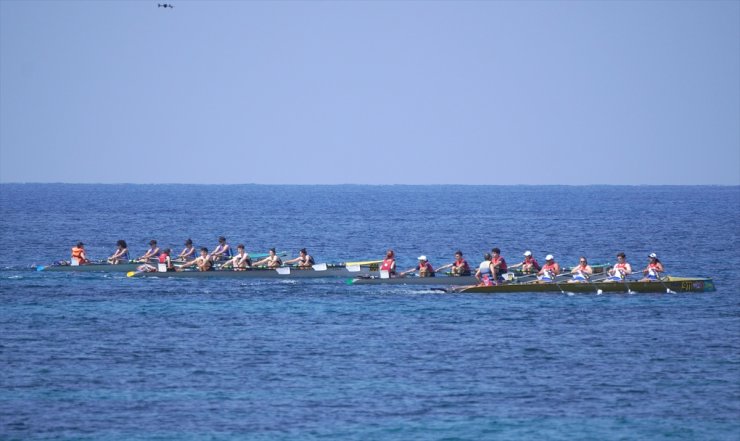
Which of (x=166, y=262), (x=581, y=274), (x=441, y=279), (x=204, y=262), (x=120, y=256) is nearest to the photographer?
(x=581, y=274)

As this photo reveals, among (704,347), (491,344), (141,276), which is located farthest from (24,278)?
(704,347)

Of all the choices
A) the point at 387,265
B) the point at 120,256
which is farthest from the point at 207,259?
the point at 387,265

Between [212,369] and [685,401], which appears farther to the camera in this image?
[212,369]

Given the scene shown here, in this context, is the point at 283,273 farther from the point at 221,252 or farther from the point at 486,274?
the point at 486,274

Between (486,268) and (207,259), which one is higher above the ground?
(486,268)

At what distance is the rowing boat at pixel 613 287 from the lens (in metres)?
49.8

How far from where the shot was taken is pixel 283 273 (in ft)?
185

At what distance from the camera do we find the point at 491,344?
3825 cm

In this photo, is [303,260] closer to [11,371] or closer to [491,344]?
[491,344]

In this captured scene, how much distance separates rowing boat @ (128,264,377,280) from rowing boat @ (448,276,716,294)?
8108mm

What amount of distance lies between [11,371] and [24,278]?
81.7ft

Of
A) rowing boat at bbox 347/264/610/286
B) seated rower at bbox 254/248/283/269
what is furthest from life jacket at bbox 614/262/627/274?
seated rower at bbox 254/248/283/269

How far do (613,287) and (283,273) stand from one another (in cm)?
1631

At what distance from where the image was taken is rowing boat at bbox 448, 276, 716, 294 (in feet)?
163
